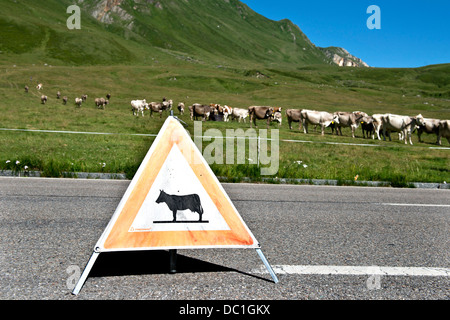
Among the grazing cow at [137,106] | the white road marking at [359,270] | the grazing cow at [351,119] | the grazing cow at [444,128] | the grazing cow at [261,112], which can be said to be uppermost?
the grazing cow at [137,106]

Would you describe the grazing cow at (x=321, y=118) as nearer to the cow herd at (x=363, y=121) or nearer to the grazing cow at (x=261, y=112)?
the cow herd at (x=363, y=121)

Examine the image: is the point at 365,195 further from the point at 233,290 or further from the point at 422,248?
the point at 233,290

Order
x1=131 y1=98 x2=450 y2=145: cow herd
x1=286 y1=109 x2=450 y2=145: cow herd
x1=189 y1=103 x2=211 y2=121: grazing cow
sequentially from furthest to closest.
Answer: x1=189 y1=103 x2=211 y2=121: grazing cow, x1=131 y1=98 x2=450 y2=145: cow herd, x1=286 y1=109 x2=450 y2=145: cow herd

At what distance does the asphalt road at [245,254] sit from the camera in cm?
357

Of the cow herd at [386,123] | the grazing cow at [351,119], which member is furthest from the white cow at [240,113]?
the grazing cow at [351,119]

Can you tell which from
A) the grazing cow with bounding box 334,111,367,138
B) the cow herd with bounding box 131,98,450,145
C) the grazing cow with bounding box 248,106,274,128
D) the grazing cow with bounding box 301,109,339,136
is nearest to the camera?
the cow herd with bounding box 131,98,450,145

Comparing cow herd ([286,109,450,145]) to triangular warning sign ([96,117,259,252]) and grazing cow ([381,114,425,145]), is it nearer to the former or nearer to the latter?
grazing cow ([381,114,425,145])

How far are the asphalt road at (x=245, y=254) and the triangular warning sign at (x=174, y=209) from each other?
36cm

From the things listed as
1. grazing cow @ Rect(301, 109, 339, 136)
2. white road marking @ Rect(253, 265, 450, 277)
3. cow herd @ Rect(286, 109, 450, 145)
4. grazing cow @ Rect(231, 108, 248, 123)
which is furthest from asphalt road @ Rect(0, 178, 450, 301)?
grazing cow @ Rect(231, 108, 248, 123)

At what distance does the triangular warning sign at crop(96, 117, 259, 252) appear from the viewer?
3.76 m

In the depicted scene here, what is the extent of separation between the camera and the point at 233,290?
3572 millimetres

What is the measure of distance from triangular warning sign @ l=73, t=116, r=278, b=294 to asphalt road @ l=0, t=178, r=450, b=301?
0.36m

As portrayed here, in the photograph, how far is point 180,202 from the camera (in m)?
3.93

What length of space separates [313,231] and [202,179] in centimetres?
236
